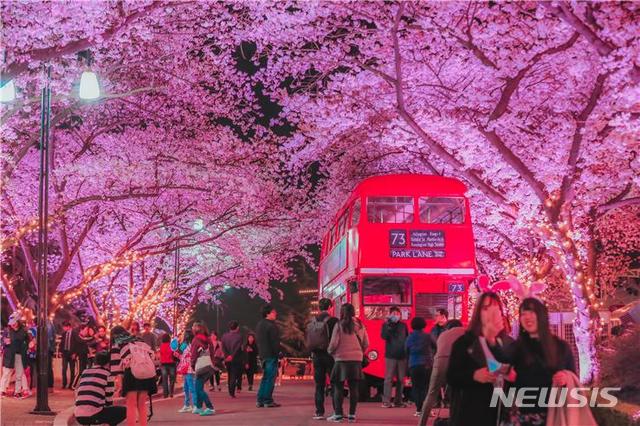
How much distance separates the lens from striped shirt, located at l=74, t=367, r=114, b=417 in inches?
407

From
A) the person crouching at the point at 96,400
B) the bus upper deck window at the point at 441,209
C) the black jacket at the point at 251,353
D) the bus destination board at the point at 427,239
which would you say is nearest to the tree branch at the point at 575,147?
the bus upper deck window at the point at 441,209

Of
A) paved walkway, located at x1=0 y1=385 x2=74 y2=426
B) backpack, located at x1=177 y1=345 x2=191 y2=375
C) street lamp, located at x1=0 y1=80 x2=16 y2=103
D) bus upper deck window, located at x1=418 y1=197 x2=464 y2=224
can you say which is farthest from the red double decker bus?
street lamp, located at x1=0 y1=80 x2=16 y2=103

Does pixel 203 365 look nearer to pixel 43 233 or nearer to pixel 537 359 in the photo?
pixel 43 233

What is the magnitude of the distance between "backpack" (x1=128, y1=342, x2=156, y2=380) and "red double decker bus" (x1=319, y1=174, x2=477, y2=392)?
7.10 m

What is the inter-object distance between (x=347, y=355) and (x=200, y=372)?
3662 millimetres

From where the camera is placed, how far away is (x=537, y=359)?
6.45 m

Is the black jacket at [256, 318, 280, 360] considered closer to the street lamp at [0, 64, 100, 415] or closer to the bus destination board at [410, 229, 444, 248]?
the bus destination board at [410, 229, 444, 248]

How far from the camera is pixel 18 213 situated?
2795 cm

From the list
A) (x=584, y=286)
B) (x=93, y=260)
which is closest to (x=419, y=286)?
(x=584, y=286)

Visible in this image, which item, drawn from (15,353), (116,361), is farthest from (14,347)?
(116,361)

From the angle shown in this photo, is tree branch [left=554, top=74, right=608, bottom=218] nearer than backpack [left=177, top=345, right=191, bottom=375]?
No

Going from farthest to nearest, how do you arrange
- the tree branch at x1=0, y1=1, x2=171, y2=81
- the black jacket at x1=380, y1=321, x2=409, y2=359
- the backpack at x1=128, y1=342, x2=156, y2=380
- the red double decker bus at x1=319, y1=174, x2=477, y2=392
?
the red double decker bus at x1=319, y1=174, x2=477, y2=392
the black jacket at x1=380, y1=321, x2=409, y2=359
the tree branch at x1=0, y1=1, x2=171, y2=81
the backpack at x1=128, y1=342, x2=156, y2=380

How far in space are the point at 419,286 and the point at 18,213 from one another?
14.5 metres

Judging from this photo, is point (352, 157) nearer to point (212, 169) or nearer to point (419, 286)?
point (212, 169)
